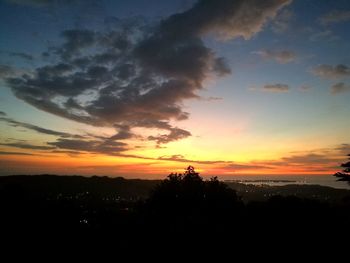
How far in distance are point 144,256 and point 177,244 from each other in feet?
15.7

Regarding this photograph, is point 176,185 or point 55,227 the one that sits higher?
point 176,185

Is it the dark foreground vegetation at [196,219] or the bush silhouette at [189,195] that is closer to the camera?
the dark foreground vegetation at [196,219]

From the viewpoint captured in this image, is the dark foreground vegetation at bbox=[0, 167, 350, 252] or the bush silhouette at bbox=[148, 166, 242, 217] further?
the bush silhouette at bbox=[148, 166, 242, 217]

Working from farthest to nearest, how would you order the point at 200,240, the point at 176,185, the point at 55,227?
the point at 176,185, the point at 55,227, the point at 200,240

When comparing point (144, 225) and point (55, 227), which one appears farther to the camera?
point (55, 227)

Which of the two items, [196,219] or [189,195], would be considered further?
[189,195]

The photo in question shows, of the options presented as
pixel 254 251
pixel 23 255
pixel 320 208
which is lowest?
pixel 23 255

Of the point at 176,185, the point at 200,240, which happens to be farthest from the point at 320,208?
the point at 176,185

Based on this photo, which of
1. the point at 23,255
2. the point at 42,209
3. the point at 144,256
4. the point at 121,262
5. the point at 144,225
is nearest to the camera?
the point at 144,256

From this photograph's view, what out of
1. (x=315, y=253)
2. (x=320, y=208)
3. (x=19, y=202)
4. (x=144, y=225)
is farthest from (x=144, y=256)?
(x=19, y=202)

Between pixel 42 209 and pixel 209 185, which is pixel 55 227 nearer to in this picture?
pixel 42 209

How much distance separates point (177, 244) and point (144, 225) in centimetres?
1362

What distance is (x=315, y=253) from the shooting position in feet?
82.5

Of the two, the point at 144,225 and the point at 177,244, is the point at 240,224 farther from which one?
the point at 144,225
